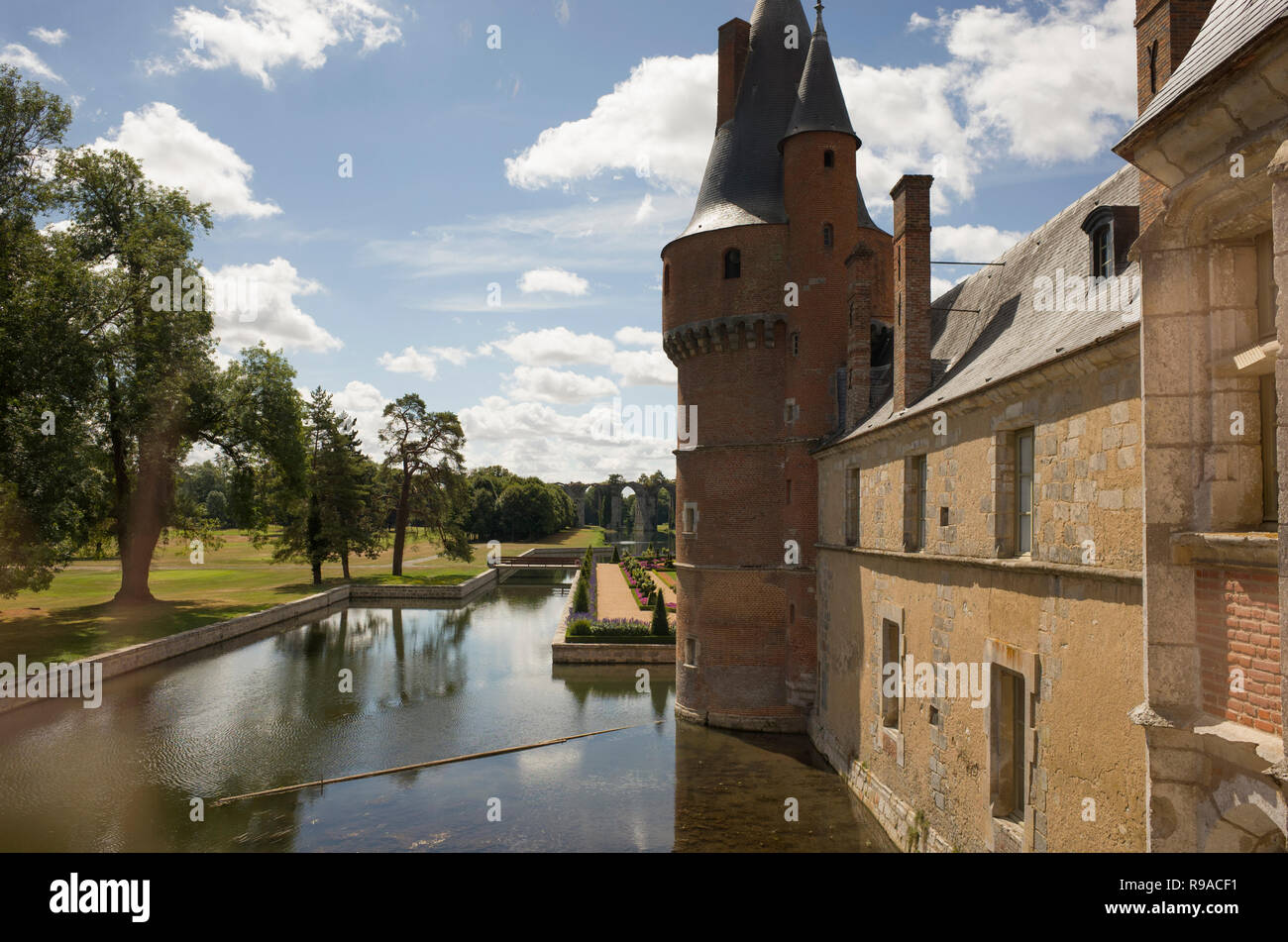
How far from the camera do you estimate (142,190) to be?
116 ft

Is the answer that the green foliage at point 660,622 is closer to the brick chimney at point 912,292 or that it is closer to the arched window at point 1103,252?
the brick chimney at point 912,292

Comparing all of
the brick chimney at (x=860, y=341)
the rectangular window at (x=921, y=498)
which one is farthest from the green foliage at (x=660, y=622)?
the rectangular window at (x=921, y=498)

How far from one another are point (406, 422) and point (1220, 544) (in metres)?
54.0

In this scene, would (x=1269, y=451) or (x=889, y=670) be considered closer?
(x=1269, y=451)

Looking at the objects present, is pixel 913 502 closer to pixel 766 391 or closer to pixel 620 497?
pixel 766 391

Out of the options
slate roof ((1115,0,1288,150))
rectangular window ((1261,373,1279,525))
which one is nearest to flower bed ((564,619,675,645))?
rectangular window ((1261,373,1279,525))

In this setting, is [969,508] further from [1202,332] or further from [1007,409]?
[1202,332]

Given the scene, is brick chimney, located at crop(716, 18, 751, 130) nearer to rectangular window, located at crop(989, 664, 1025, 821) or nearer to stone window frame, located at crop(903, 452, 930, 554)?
stone window frame, located at crop(903, 452, 930, 554)

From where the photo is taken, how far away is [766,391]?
21297 mm

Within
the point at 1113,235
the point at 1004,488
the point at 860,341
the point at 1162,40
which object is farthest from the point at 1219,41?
the point at 860,341

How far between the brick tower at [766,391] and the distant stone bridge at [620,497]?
115 meters

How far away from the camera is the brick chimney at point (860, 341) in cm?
1888

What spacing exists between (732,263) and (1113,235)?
11.8 m
